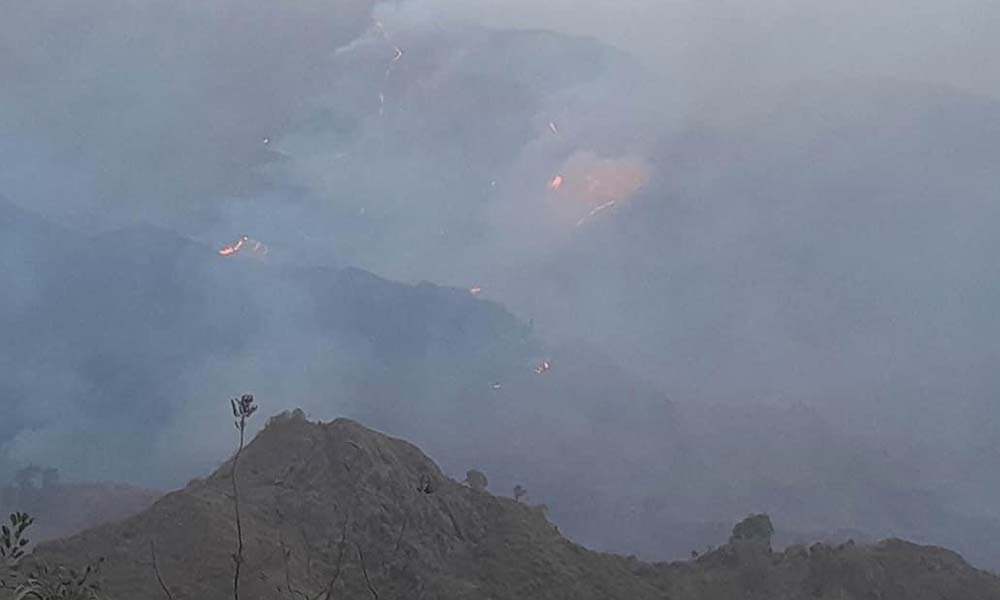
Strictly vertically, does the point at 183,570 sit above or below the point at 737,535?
above

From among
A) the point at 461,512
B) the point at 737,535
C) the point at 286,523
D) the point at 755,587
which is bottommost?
the point at 737,535

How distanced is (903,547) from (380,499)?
3163cm

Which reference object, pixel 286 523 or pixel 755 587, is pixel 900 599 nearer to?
pixel 755 587

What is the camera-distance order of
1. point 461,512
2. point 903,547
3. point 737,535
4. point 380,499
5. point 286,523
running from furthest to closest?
point 737,535 → point 903,547 → point 461,512 → point 380,499 → point 286,523

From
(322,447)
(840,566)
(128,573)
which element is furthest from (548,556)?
(128,573)

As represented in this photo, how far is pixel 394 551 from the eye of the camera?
4125cm

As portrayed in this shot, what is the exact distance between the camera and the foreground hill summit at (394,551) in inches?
1681

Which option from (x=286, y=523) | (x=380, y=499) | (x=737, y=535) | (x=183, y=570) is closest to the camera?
(x=183, y=570)

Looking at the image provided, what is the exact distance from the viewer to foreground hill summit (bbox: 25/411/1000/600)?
140 ft

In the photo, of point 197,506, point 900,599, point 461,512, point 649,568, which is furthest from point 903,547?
point 197,506

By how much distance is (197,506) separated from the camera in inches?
1778

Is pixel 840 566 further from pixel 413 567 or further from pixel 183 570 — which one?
pixel 183 570

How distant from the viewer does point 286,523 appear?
159 feet

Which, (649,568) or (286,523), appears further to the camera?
(649,568)
